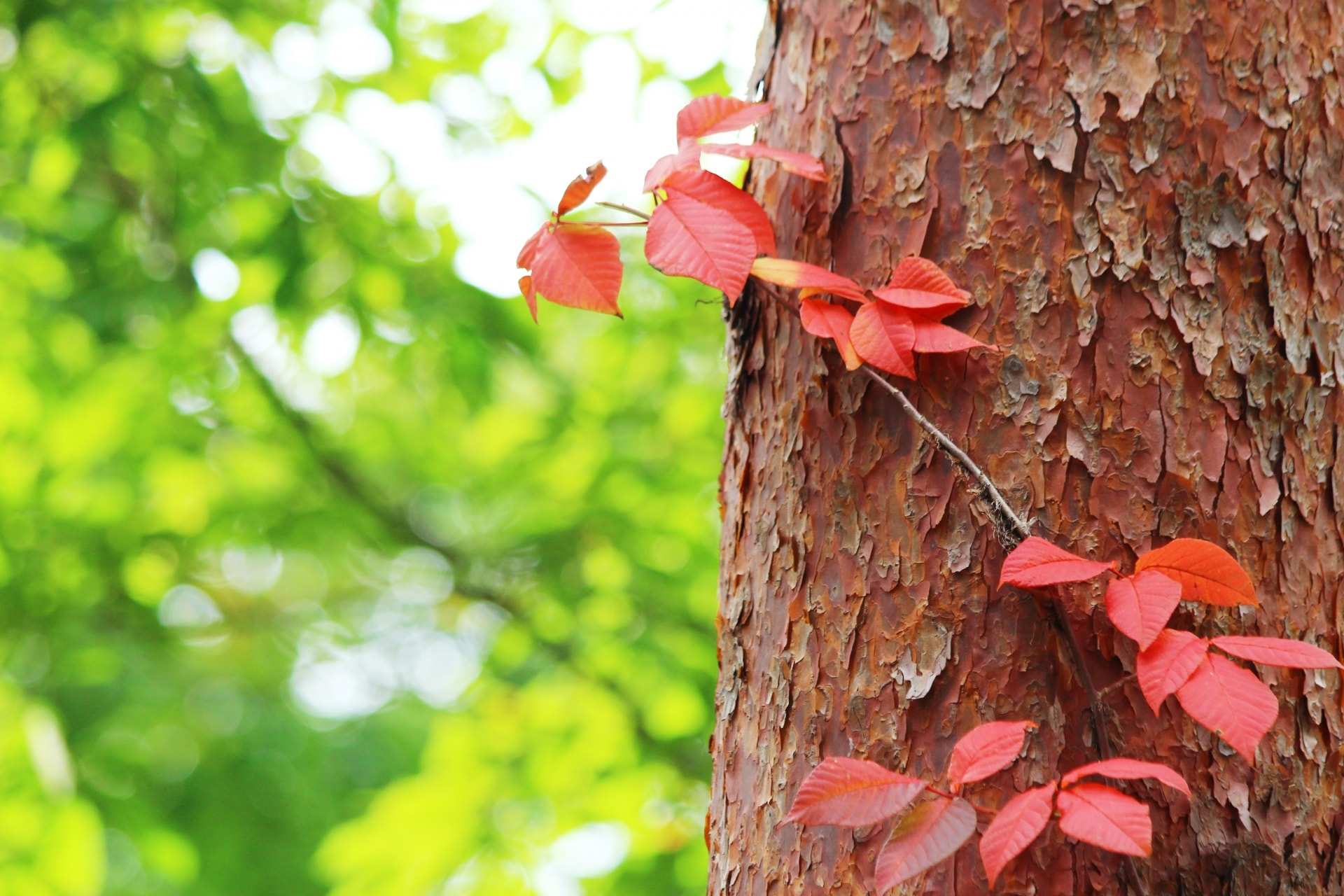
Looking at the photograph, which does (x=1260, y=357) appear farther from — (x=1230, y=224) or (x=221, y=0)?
(x=221, y=0)

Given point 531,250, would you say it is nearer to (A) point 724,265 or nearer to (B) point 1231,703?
(A) point 724,265

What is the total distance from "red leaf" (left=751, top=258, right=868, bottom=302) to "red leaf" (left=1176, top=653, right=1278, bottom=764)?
42 cm

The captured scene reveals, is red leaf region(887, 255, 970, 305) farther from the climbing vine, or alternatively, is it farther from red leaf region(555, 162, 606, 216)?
red leaf region(555, 162, 606, 216)

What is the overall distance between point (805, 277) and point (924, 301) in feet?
0.37

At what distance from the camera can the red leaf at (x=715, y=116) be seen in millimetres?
905

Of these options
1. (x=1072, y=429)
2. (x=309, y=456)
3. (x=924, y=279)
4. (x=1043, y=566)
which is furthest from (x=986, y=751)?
(x=309, y=456)

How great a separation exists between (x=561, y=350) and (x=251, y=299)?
165 cm

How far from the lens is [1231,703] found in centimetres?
66

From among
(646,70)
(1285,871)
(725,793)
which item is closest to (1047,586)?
(1285,871)

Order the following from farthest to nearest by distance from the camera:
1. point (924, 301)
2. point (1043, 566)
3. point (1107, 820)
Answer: point (924, 301), point (1043, 566), point (1107, 820)

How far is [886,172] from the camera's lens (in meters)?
0.91

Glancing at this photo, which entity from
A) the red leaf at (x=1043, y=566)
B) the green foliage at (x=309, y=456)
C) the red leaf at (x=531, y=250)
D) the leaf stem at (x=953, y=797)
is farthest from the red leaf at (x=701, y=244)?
the green foliage at (x=309, y=456)

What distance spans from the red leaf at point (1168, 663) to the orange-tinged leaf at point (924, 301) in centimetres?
32

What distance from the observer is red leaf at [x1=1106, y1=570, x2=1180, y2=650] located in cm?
70
